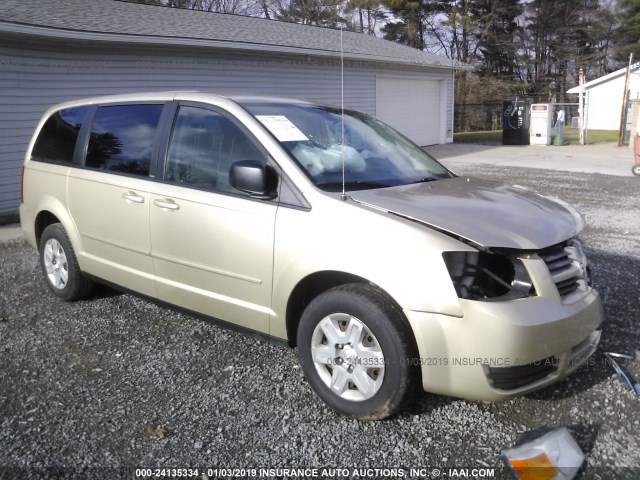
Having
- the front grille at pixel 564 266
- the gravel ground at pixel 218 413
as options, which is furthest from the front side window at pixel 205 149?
the front grille at pixel 564 266

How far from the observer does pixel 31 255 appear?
6746mm

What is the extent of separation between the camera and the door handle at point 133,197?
3.87 metres

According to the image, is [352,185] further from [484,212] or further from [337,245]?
[484,212]

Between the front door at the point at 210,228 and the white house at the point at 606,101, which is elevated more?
the white house at the point at 606,101

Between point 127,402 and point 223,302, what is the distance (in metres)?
0.80

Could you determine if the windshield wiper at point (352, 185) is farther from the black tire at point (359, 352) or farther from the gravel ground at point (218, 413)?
the gravel ground at point (218, 413)

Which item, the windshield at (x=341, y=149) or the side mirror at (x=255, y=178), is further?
the windshield at (x=341, y=149)

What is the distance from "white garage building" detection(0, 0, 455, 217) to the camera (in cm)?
925

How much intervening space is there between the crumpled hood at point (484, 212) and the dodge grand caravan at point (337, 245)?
1 centimetres

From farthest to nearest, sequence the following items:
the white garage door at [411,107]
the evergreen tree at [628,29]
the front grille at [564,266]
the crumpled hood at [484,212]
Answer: the evergreen tree at [628,29] → the white garage door at [411,107] → the front grille at [564,266] → the crumpled hood at [484,212]

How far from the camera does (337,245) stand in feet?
9.45

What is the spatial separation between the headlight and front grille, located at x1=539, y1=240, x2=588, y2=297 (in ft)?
0.64

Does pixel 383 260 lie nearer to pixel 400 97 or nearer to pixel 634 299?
pixel 634 299

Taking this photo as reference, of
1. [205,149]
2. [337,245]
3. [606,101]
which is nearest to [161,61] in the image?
[205,149]
